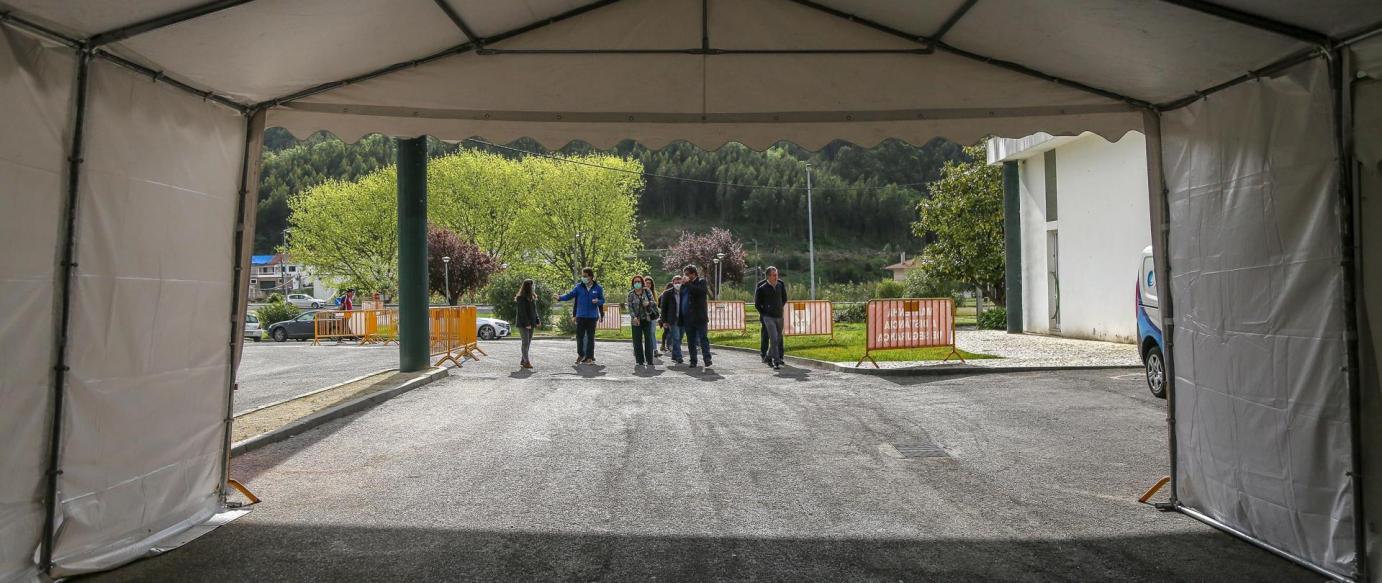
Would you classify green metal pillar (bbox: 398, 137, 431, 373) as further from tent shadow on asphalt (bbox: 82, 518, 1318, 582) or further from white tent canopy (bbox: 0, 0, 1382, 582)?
tent shadow on asphalt (bbox: 82, 518, 1318, 582)

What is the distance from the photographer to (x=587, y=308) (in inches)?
660

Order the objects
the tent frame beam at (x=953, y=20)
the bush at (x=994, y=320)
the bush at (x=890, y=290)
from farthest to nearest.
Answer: the bush at (x=890, y=290) → the bush at (x=994, y=320) → the tent frame beam at (x=953, y=20)

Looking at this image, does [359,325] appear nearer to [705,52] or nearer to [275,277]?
[705,52]

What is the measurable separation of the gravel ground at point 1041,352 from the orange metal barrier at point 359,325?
16179 millimetres

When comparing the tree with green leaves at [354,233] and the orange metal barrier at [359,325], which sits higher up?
the tree with green leaves at [354,233]

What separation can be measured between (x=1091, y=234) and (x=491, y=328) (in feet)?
69.4

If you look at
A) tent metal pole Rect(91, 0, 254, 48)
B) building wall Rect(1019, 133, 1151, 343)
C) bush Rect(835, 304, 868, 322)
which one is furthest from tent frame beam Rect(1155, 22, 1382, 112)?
bush Rect(835, 304, 868, 322)

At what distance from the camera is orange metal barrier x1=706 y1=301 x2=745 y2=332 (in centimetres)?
2961

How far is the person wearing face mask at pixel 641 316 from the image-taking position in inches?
661

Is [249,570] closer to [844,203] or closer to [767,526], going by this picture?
[767,526]

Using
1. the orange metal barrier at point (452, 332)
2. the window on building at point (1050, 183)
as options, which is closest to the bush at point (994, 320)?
the window on building at point (1050, 183)

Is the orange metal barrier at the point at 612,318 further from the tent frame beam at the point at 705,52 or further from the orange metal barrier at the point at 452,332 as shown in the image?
the tent frame beam at the point at 705,52

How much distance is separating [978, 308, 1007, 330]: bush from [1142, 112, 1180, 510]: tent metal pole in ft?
76.3

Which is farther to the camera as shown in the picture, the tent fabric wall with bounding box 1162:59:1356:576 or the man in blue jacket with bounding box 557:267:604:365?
the man in blue jacket with bounding box 557:267:604:365
